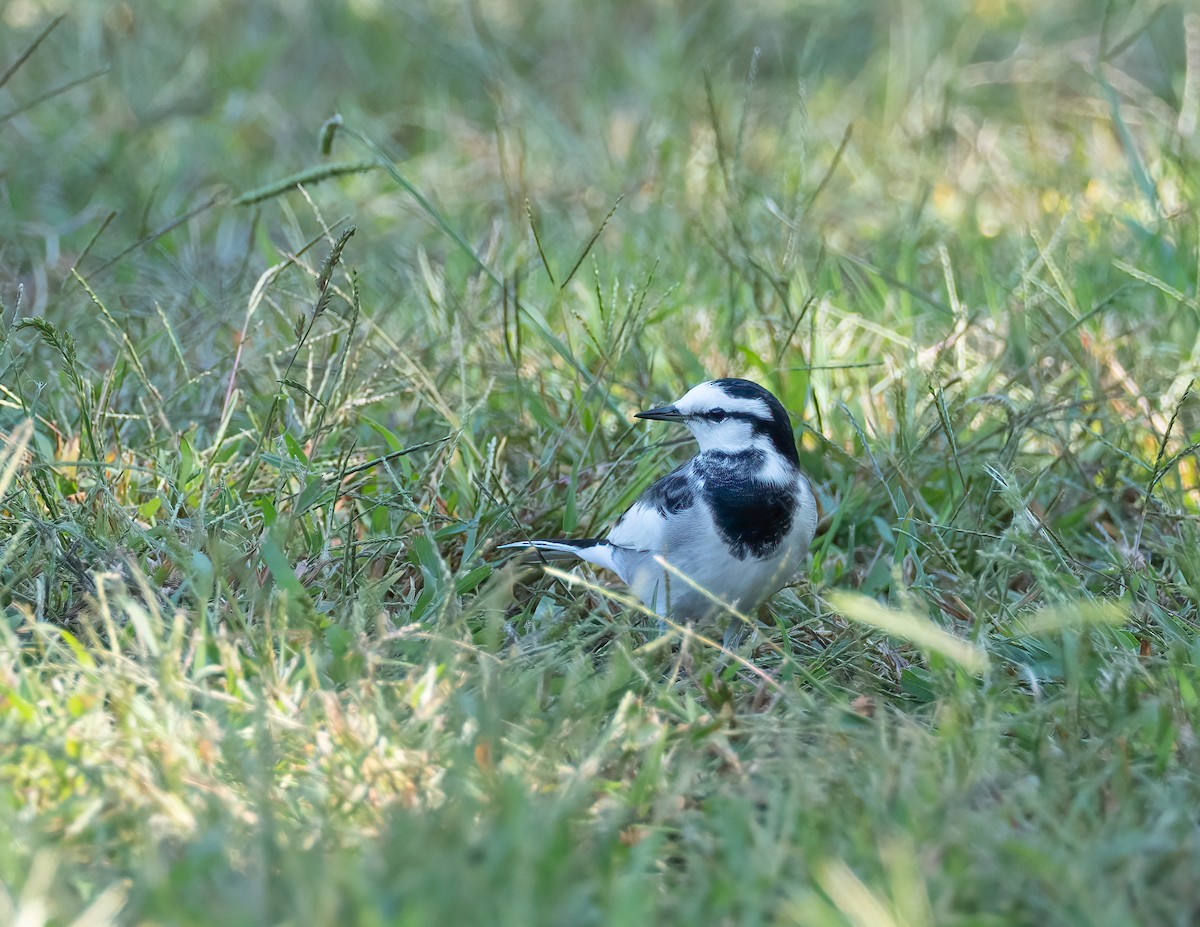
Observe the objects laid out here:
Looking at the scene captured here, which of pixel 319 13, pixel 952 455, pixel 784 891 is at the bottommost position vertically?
pixel 952 455

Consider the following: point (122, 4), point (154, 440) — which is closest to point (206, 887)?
point (154, 440)

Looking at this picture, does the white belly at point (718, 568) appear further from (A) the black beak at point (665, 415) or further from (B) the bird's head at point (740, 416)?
(A) the black beak at point (665, 415)

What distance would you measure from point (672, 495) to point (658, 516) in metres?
0.07

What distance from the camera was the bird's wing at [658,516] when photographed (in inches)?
123

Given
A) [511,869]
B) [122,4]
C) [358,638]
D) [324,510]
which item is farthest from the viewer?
[122,4]

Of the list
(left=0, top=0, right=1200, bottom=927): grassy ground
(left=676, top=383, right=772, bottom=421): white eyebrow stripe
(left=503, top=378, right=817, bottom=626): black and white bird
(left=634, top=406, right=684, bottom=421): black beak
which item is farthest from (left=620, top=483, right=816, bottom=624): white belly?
(left=634, top=406, right=684, bottom=421): black beak

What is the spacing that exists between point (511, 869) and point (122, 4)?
6.22 meters

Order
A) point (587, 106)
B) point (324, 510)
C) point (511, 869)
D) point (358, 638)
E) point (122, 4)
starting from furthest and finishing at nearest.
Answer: point (122, 4) → point (587, 106) → point (324, 510) → point (358, 638) → point (511, 869)

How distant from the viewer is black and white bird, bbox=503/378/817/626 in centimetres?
306

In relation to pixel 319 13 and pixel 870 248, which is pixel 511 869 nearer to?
pixel 870 248

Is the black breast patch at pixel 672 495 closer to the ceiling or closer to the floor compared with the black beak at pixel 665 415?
closer to the floor

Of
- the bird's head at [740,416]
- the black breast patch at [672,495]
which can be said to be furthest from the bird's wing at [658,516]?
the bird's head at [740,416]

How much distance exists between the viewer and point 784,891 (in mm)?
1852

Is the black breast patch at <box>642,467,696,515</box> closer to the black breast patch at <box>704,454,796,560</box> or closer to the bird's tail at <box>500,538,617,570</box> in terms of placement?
the black breast patch at <box>704,454,796,560</box>
